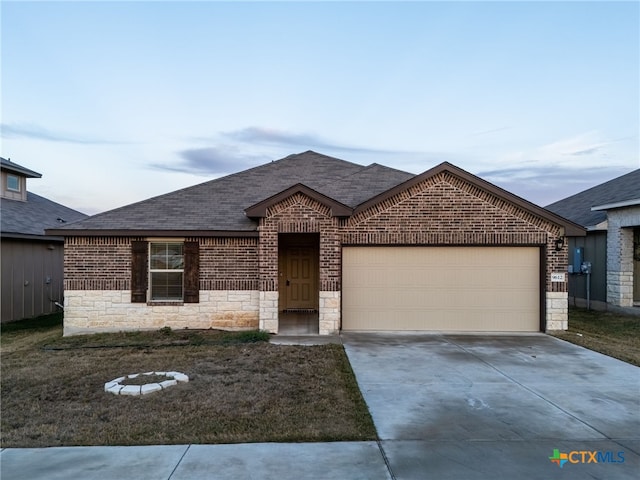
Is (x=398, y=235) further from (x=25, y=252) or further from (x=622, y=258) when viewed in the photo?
(x=25, y=252)

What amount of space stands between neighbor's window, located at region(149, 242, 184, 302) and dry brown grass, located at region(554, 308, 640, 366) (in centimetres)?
979

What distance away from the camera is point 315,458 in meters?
5.07

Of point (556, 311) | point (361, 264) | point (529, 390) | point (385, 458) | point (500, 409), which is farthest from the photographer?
point (361, 264)

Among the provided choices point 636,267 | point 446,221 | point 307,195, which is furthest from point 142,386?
point 636,267

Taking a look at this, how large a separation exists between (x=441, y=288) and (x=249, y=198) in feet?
20.0

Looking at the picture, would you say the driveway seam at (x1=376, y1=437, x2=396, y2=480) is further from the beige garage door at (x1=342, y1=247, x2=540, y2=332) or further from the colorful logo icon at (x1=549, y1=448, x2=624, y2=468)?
the beige garage door at (x1=342, y1=247, x2=540, y2=332)

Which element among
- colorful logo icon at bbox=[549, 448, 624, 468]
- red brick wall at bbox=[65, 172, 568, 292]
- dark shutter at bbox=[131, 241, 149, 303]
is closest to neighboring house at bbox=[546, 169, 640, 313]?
red brick wall at bbox=[65, 172, 568, 292]

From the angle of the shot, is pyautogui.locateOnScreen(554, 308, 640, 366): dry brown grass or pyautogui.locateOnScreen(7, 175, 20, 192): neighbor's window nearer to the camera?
pyautogui.locateOnScreen(554, 308, 640, 366): dry brown grass

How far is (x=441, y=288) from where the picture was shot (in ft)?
42.8

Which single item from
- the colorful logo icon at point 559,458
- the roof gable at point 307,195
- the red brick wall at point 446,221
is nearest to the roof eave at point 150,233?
the roof gable at point 307,195

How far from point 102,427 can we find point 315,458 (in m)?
2.72

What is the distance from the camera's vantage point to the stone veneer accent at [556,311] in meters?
12.7

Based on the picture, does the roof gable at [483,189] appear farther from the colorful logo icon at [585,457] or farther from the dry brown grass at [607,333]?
the colorful logo icon at [585,457]

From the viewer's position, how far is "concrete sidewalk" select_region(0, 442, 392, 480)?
15.4ft
